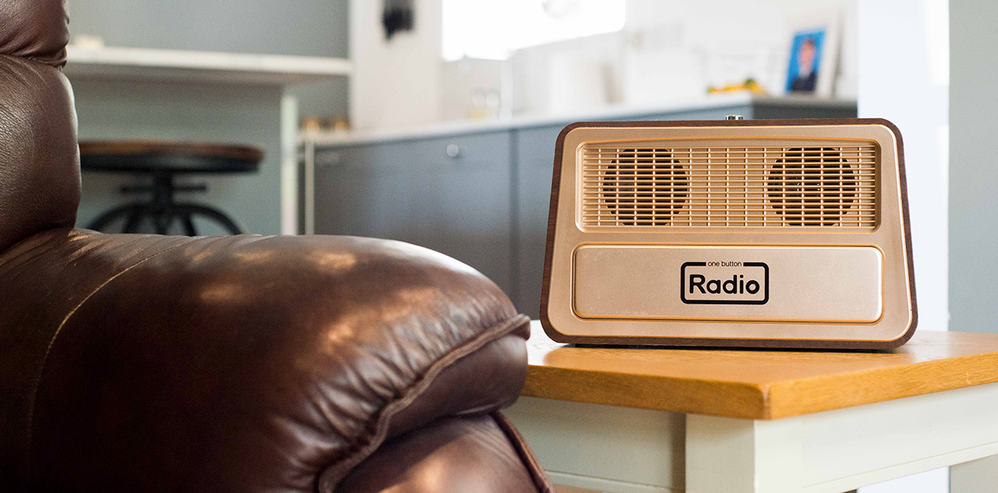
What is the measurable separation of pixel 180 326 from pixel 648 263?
329 millimetres

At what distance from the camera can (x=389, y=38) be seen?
571cm

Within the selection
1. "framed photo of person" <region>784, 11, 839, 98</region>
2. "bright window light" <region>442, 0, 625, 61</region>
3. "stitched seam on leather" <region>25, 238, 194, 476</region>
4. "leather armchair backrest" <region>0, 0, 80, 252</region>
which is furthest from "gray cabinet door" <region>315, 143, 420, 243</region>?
"stitched seam on leather" <region>25, 238, 194, 476</region>

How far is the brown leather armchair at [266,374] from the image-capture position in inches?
17.9

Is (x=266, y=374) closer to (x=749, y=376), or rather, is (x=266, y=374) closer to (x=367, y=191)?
(x=749, y=376)

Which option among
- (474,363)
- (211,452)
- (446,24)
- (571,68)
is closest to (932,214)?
(474,363)

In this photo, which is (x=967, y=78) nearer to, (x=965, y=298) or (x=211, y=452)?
(x=965, y=298)

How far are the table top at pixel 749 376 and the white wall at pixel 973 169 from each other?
75 cm

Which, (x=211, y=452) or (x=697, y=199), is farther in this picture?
(x=697, y=199)

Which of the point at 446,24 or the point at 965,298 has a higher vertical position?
the point at 446,24

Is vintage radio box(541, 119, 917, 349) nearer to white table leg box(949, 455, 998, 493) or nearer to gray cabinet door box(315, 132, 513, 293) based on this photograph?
white table leg box(949, 455, 998, 493)

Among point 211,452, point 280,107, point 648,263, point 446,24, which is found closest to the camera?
point 211,452

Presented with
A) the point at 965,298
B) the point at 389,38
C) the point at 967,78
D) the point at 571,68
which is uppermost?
the point at 389,38

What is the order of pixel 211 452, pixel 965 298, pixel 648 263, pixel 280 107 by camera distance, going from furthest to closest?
1. pixel 280 107
2. pixel 965 298
3. pixel 648 263
4. pixel 211 452

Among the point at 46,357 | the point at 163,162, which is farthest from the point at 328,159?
the point at 46,357
